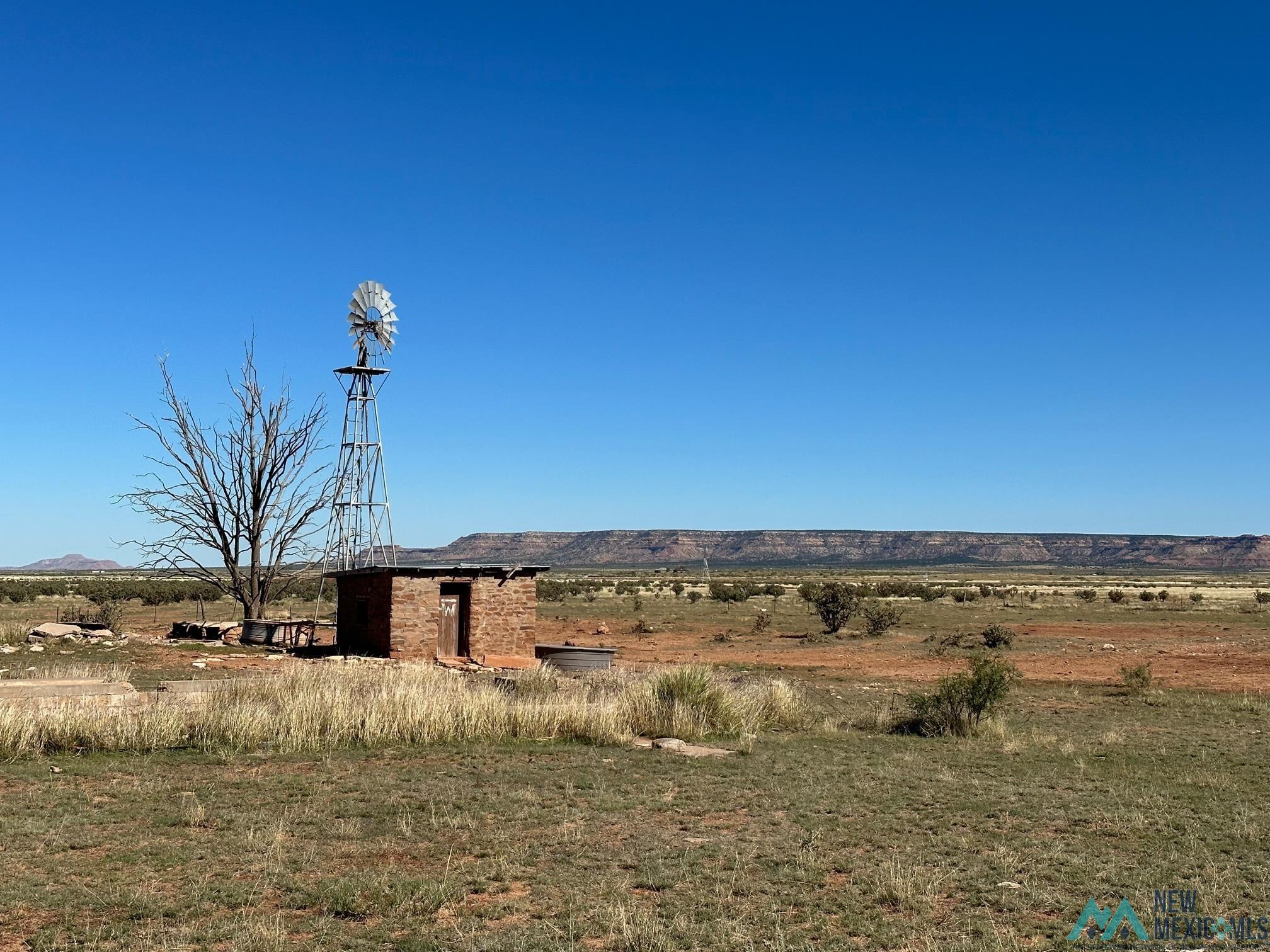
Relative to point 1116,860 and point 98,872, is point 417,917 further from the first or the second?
point 1116,860

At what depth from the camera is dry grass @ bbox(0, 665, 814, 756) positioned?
13.2 meters

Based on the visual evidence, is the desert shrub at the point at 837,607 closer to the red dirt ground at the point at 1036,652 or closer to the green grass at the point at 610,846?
the red dirt ground at the point at 1036,652

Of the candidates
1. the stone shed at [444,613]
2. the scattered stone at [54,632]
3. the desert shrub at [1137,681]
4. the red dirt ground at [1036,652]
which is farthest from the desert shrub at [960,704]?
the scattered stone at [54,632]

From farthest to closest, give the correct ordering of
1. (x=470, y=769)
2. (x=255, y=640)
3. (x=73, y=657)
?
(x=255, y=640)
(x=73, y=657)
(x=470, y=769)

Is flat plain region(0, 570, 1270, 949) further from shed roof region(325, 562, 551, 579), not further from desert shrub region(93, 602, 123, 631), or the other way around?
desert shrub region(93, 602, 123, 631)

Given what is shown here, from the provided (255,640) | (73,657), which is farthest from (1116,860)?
(255,640)

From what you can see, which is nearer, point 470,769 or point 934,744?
point 470,769

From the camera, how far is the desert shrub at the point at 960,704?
53.6 ft

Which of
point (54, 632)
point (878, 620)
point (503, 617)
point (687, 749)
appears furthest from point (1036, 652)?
point (54, 632)

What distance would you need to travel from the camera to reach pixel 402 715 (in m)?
14.4

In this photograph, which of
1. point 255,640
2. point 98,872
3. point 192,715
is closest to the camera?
point 98,872

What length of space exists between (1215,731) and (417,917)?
46.9ft

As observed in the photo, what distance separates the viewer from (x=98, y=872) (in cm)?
805

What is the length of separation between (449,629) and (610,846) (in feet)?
58.8
